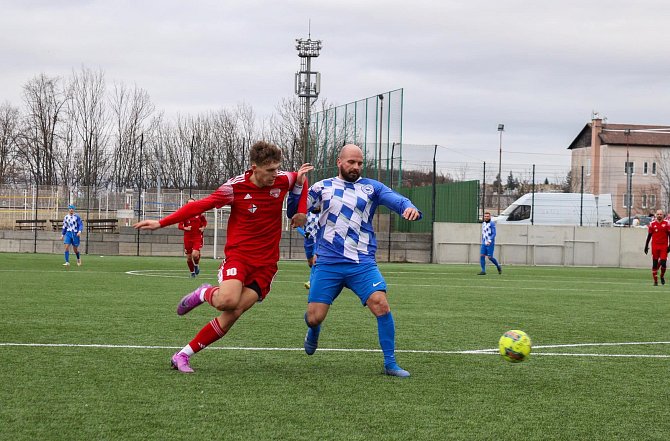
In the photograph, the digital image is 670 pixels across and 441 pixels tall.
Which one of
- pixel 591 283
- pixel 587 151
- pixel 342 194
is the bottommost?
pixel 591 283

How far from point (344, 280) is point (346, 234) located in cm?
40

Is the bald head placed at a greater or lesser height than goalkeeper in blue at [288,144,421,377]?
greater

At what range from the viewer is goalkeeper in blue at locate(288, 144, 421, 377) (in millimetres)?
8125

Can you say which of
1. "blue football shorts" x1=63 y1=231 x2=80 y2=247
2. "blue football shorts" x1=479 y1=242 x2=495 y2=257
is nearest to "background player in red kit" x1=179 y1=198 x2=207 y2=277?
"blue football shorts" x1=63 y1=231 x2=80 y2=247

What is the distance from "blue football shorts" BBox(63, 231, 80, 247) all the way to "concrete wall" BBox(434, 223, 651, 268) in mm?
15151

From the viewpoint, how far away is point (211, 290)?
312 inches

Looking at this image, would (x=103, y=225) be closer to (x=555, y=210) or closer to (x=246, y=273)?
(x=555, y=210)

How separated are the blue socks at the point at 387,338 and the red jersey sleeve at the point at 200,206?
5.41ft

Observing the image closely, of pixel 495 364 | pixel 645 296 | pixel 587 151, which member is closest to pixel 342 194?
pixel 495 364

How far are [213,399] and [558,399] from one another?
247cm

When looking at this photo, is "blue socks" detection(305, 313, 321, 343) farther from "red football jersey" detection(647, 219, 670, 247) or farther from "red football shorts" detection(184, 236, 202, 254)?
"red football jersey" detection(647, 219, 670, 247)

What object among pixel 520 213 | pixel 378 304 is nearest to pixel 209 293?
pixel 378 304

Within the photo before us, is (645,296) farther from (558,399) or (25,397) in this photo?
(25,397)

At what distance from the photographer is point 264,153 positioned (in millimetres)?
7777
